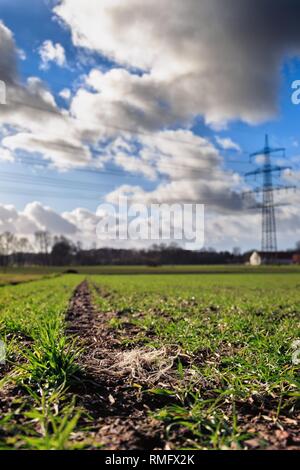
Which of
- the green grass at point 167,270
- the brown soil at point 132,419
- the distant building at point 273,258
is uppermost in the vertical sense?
the brown soil at point 132,419

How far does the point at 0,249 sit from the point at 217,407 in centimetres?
13363

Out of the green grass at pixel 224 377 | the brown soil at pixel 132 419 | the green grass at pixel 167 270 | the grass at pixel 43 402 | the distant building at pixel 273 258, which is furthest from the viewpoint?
the distant building at pixel 273 258

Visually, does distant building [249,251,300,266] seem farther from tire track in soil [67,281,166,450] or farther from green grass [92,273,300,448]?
tire track in soil [67,281,166,450]

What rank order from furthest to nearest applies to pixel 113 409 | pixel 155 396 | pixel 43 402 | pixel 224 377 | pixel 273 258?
pixel 273 258
pixel 224 377
pixel 155 396
pixel 113 409
pixel 43 402

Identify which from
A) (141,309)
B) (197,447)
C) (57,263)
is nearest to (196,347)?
(197,447)

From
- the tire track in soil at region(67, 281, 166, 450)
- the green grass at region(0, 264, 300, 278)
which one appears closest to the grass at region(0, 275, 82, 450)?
the tire track in soil at region(67, 281, 166, 450)

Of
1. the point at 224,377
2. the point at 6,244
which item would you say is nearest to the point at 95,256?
the point at 6,244

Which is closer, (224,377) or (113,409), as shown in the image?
(113,409)

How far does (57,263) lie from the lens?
131m

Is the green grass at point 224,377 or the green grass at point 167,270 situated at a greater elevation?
the green grass at point 224,377

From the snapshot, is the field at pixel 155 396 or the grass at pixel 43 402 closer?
the grass at pixel 43 402

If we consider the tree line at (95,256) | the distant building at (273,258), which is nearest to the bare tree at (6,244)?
the tree line at (95,256)

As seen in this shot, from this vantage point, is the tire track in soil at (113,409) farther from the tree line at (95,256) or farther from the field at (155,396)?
the tree line at (95,256)

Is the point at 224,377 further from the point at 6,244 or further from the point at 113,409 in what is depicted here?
the point at 6,244
